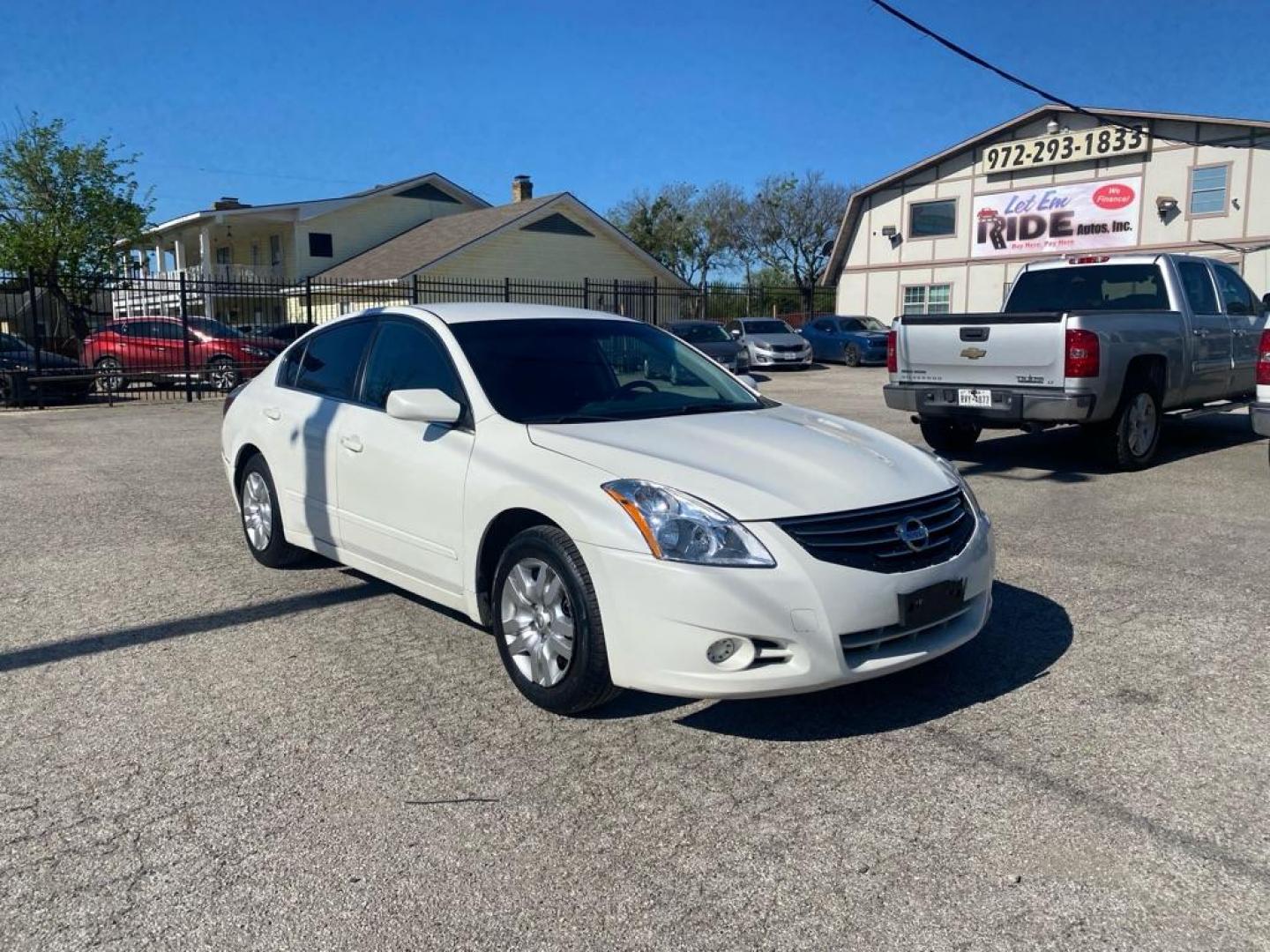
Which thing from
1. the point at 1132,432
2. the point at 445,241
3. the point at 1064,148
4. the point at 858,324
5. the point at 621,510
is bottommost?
the point at 1132,432

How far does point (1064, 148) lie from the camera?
97.2 feet

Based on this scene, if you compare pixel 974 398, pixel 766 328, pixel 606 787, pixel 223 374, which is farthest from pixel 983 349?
pixel 766 328

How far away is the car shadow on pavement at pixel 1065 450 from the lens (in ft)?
30.4

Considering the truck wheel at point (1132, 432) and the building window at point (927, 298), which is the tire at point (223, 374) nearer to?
the truck wheel at point (1132, 432)

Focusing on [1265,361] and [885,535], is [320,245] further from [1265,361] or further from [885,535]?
[885,535]

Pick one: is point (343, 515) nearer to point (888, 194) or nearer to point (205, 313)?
point (205, 313)

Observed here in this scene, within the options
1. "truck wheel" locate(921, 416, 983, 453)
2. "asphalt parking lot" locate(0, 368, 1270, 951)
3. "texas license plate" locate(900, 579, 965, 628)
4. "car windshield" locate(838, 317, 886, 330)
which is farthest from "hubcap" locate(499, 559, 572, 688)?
"car windshield" locate(838, 317, 886, 330)

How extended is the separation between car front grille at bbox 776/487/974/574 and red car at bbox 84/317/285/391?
18.6 metres

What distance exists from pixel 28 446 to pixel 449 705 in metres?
10.5

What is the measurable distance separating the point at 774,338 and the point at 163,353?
1458 centimetres

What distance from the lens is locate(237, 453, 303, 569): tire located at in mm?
5844

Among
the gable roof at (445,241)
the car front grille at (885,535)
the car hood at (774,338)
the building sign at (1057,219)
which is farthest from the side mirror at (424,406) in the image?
the building sign at (1057,219)

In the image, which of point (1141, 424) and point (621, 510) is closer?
point (621, 510)

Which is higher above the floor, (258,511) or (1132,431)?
(1132,431)
